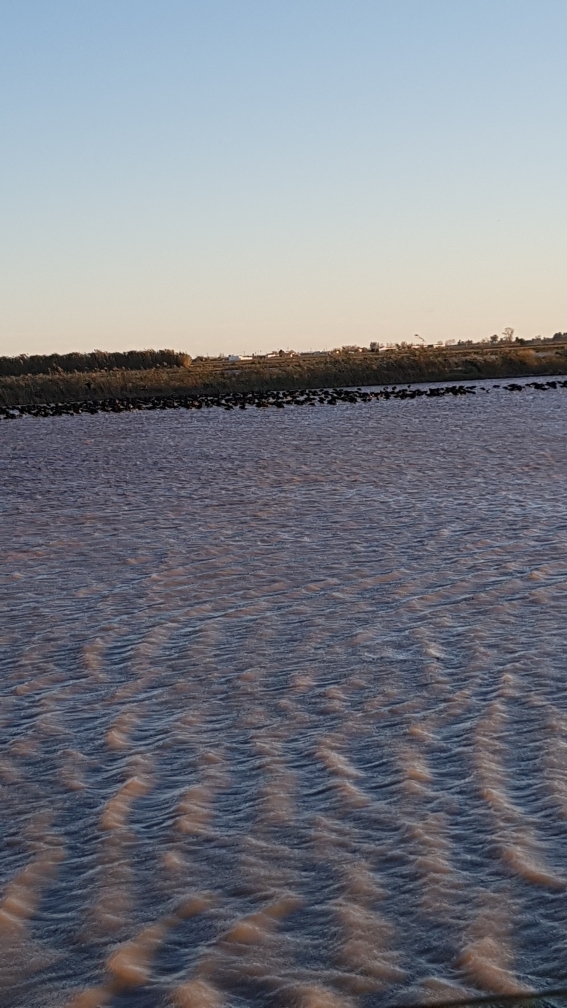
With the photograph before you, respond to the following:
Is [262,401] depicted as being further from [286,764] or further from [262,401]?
[286,764]

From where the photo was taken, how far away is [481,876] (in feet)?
15.8

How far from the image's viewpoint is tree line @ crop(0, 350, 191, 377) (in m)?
91.3

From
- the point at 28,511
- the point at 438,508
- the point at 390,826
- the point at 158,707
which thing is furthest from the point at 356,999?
the point at 28,511

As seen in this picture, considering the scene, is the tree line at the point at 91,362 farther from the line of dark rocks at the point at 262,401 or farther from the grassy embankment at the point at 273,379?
A: the line of dark rocks at the point at 262,401

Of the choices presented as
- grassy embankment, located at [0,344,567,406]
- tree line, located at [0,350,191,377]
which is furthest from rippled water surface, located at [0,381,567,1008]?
tree line, located at [0,350,191,377]

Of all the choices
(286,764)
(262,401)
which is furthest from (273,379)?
(286,764)

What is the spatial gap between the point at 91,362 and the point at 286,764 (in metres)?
89.1

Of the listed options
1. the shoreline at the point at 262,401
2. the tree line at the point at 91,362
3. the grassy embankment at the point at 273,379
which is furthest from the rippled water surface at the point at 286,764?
the tree line at the point at 91,362

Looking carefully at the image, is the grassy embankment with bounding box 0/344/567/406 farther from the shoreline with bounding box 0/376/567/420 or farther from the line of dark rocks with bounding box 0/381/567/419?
the shoreline with bounding box 0/376/567/420

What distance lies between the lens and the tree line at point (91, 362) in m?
91.3

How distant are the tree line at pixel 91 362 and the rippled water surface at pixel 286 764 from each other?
7858cm

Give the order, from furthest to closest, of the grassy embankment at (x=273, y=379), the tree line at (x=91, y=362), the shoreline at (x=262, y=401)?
the tree line at (x=91, y=362), the grassy embankment at (x=273, y=379), the shoreline at (x=262, y=401)

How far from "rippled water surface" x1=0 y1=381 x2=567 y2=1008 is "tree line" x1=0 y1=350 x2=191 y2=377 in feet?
258

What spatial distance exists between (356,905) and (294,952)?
0.41 m
